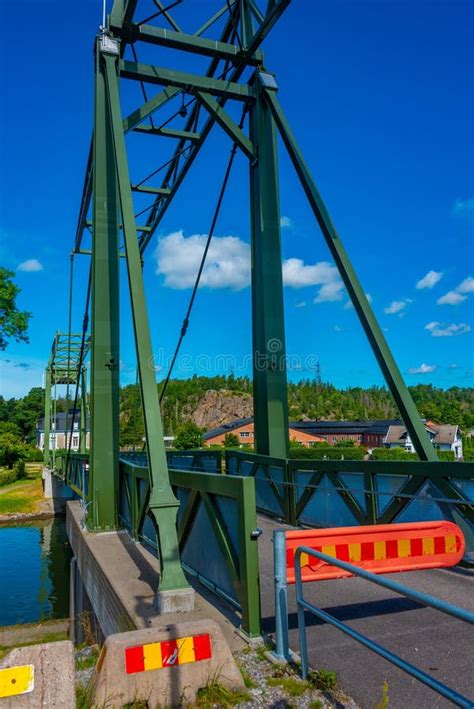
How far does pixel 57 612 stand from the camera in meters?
15.1

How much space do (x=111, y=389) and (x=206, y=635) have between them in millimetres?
5973

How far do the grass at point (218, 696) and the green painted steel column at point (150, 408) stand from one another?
5.34 ft

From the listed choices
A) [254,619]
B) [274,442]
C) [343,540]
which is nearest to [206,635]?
[254,619]

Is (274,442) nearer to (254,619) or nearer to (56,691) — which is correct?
(254,619)

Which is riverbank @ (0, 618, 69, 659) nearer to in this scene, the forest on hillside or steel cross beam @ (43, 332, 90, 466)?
steel cross beam @ (43, 332, 90, 466)

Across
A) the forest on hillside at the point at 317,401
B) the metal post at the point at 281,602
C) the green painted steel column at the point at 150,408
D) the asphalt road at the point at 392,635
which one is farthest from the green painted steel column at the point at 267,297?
the forest on hillside at the point at 317,401

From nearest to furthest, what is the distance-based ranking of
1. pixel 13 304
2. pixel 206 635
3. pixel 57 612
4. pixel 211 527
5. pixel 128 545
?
pixel 206 635 < pixel 211 527 < pixel 128 545 < pixel 57 612 < pixel 13 304

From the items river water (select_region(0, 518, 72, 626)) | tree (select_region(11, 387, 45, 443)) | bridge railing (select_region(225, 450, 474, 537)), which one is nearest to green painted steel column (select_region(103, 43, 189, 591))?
bridge railing (select_region(225, 450, 474, 537))

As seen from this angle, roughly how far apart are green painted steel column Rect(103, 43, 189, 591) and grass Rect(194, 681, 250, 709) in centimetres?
163

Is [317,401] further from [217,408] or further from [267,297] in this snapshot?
[267,297]

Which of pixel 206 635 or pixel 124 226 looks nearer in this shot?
pixel 206 635

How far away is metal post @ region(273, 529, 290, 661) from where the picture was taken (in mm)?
3664

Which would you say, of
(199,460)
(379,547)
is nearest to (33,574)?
(199,460)

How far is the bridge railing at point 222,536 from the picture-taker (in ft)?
13.6
